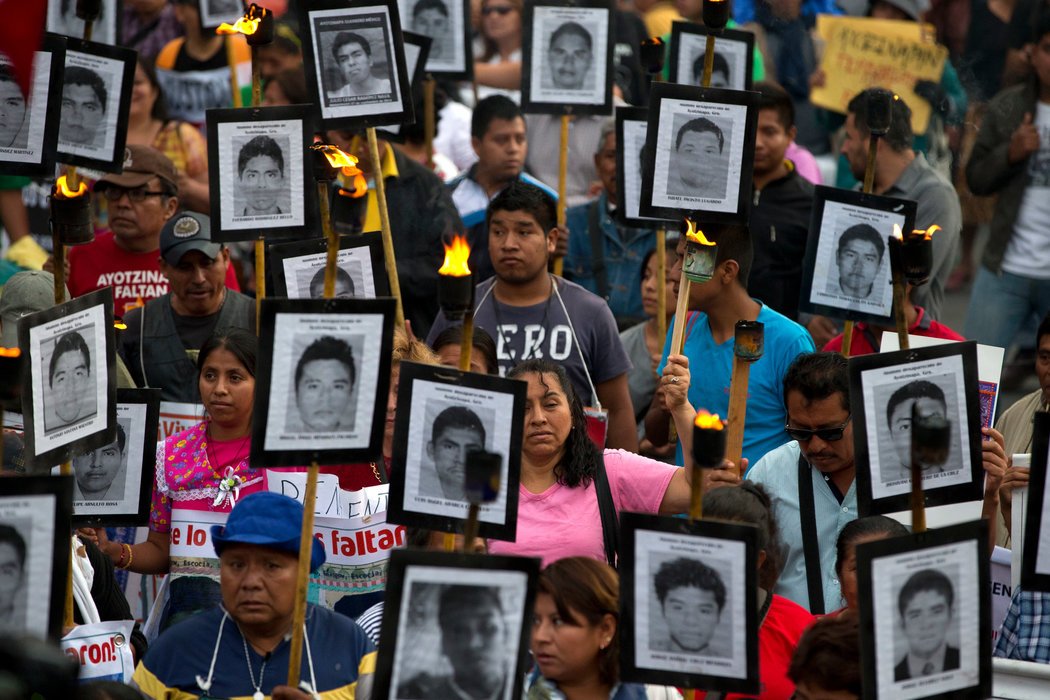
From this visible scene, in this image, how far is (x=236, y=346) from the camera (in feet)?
18.0

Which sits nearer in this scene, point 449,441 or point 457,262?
point 457,262

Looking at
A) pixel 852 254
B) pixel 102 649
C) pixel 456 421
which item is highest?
pixel 852 254

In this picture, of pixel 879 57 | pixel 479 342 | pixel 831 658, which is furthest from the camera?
pixel 879 57

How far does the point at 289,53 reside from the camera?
9.53m

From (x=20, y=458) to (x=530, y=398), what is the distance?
1.60 metres

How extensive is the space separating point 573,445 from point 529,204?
172 centimetres

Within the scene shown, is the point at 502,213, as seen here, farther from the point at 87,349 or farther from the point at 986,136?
the point at 986,136

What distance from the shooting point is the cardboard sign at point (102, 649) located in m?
4.27

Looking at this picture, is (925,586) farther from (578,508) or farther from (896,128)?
(896,128)

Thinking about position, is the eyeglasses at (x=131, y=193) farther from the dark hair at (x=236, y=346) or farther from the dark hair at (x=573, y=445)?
the dark hair at (x=573, y=445)

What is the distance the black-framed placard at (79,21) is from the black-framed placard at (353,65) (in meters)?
1.98

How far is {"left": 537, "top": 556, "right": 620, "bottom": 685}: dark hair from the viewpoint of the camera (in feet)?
12.8

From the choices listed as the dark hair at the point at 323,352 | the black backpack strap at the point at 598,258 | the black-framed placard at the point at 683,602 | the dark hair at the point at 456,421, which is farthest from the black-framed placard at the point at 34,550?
the black backpack strap at the point at 598,258

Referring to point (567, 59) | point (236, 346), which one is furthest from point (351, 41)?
point (567, 59)
